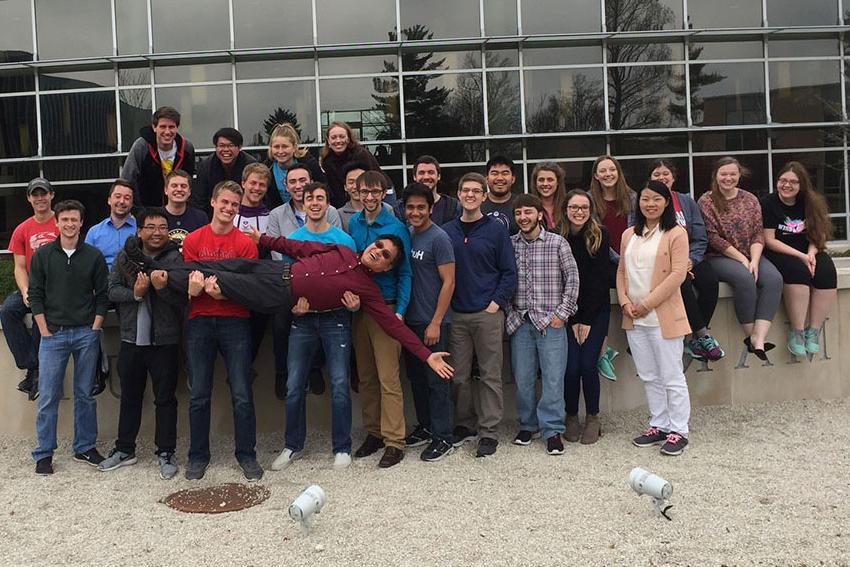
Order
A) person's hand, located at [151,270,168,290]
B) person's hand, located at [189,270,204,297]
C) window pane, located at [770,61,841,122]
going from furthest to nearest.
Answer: window pane, located at [770,61,841,122]
person's hand, located at [151,270,168,290]
person's hand, located at [189,270,204,297]

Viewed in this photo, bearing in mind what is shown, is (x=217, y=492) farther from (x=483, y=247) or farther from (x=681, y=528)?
(x=681, y=528)

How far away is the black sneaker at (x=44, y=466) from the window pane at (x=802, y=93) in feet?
50.2

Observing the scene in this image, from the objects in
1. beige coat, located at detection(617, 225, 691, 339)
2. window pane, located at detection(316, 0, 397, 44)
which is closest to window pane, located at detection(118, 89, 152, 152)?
window pane, located at detection(316, 0, 397, 44)

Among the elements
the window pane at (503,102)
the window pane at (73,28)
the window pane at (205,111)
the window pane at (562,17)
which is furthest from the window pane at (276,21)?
the window pane at (562,17)

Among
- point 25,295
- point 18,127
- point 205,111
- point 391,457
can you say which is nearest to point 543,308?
point 391,457

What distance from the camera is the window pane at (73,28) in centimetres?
1519

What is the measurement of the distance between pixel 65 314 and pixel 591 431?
13.3 ft

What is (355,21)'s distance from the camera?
49.1ft

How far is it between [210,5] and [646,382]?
13.0 meters

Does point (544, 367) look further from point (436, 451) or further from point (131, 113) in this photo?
point (131, 113)

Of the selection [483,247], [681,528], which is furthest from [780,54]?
[681,528]

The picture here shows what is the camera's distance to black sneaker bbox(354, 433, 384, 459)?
5449 mm

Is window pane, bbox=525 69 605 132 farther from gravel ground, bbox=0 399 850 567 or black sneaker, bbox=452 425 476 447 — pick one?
black sneaker, bbox=452 425 476 447

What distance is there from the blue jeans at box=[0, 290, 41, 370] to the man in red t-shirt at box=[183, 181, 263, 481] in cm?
155
